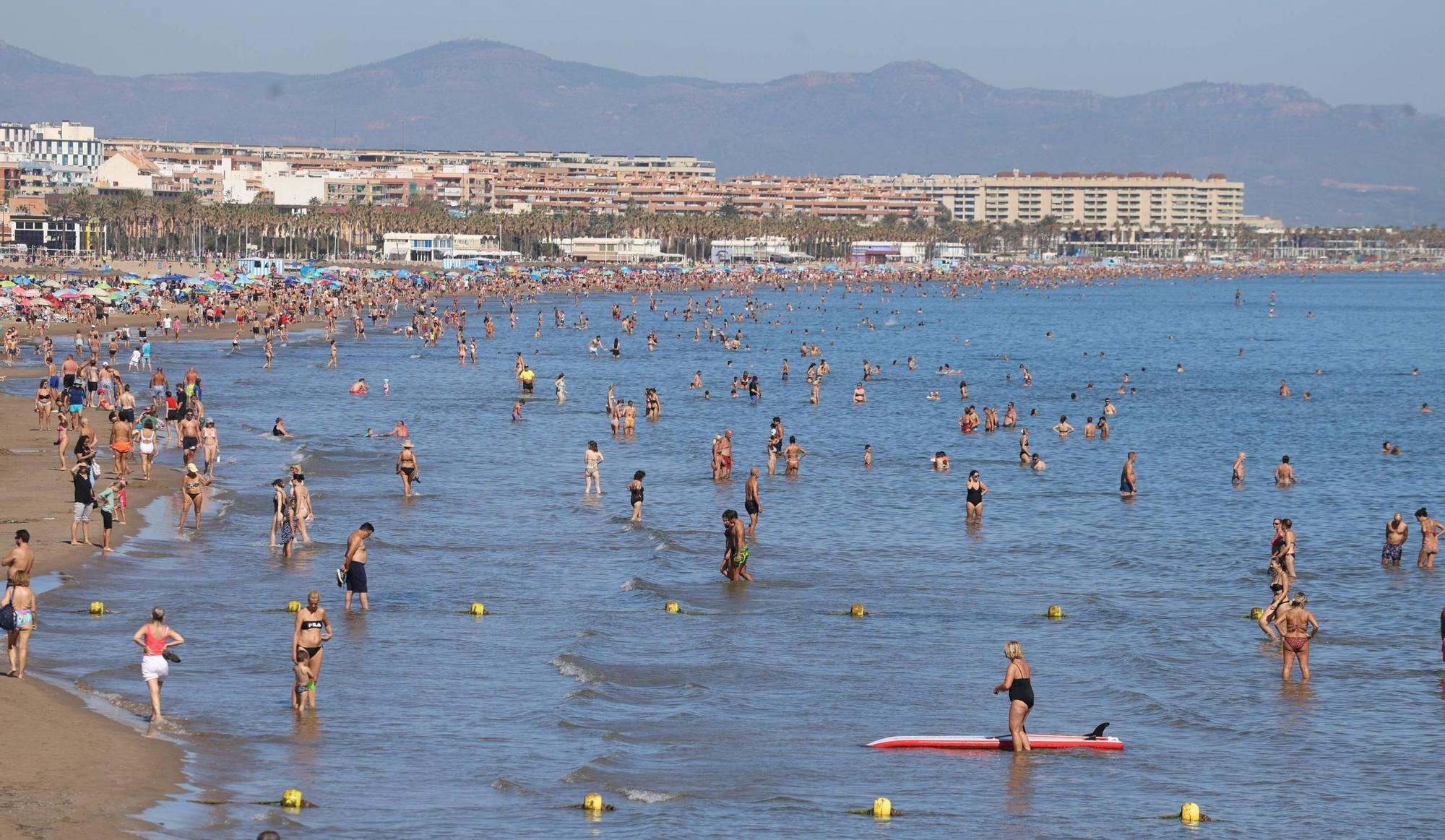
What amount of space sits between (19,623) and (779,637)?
30.3 ft

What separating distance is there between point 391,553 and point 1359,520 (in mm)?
18945

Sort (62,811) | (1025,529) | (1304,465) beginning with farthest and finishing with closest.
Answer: (1304,465) < (1025,529) < (62,811)

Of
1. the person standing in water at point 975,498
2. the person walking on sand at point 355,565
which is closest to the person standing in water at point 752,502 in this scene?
the person standing in water at point 975,498

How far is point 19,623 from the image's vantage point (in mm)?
18203

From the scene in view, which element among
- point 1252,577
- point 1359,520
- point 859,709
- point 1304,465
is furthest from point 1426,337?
point 859,709

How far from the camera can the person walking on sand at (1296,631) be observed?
20906 mm

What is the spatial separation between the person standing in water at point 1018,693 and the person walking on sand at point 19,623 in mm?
9809

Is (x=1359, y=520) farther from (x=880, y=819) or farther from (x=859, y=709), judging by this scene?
(x=880, y=819)

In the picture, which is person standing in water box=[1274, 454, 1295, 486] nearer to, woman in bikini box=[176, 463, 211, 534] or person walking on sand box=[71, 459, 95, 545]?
woman in bikini box=[176, 463, 211, 534]

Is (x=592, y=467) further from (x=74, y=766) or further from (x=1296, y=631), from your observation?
(x=74, y=766)

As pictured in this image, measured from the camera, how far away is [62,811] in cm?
1458

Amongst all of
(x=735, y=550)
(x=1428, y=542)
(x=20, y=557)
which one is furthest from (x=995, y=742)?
(x=1428, y=542)

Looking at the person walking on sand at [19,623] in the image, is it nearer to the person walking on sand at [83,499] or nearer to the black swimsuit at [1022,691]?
the person walking on sand at [83,499]

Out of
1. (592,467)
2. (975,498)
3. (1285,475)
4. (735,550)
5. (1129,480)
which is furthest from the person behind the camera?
(1285,475)
